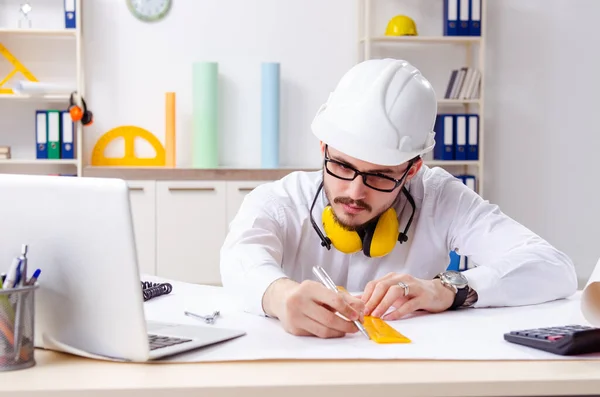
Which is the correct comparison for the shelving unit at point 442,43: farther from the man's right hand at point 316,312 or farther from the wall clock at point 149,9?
the man's right hand at point 316,312

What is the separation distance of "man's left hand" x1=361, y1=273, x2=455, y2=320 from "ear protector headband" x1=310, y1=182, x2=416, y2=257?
324 millimetres

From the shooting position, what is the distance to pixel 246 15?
5285mm

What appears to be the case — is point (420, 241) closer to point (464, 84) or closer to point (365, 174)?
point (365, 174)

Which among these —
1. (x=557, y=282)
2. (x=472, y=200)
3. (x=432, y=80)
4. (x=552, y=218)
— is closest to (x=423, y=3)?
(x=432, y=80)

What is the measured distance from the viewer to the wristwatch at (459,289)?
5.77 feet

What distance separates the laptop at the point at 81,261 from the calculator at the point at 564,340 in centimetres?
56

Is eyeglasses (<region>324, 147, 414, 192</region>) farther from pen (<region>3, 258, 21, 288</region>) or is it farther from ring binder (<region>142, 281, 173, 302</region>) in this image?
pen (<region>3, 258, 21, 288</region>)

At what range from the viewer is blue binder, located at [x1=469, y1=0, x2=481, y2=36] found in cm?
520

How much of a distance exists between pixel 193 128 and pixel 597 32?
2.94 meters

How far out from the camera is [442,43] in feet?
17.9

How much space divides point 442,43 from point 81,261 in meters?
4.57

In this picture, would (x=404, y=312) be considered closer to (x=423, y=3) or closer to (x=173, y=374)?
(x=173, y=374)

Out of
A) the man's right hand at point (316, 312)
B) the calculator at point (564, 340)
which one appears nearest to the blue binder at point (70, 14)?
the man's right hand at point (316, 312)

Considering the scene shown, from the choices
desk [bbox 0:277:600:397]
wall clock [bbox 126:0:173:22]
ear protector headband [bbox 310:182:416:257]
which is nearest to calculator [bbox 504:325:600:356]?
desk [bbox 0:277:600:397]
